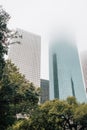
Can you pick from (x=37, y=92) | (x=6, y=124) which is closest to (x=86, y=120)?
(x=37, y=92)

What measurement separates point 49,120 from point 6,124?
1841cm

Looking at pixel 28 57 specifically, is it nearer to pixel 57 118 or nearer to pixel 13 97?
pixel 57 118

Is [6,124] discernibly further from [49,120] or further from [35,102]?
[49,120]

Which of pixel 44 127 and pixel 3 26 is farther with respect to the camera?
pixel 44 127

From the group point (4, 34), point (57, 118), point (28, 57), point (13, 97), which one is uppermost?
point (28, 57)

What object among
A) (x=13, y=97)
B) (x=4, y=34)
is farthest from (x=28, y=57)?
(x=4, y=34)

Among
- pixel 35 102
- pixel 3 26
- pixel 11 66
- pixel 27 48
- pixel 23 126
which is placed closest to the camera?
pixel 3 26

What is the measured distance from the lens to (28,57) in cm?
18112

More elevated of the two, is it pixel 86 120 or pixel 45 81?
pixel 45 81

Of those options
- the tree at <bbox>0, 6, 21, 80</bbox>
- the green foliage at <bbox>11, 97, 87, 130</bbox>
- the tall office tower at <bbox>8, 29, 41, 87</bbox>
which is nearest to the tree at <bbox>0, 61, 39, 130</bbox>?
the tree at <bbox>0, 6, 21, 80</bbox>

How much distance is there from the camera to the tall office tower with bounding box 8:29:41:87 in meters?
170

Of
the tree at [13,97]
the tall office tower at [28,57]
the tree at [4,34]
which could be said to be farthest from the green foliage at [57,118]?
the tall office tower at [28,57]

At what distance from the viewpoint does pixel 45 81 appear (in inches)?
7628

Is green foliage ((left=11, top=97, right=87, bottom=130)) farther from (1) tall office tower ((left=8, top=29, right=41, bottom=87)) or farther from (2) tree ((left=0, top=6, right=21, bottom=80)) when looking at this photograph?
(1) tall office tower ((left=8, top=29, right=41, bottom=87))
